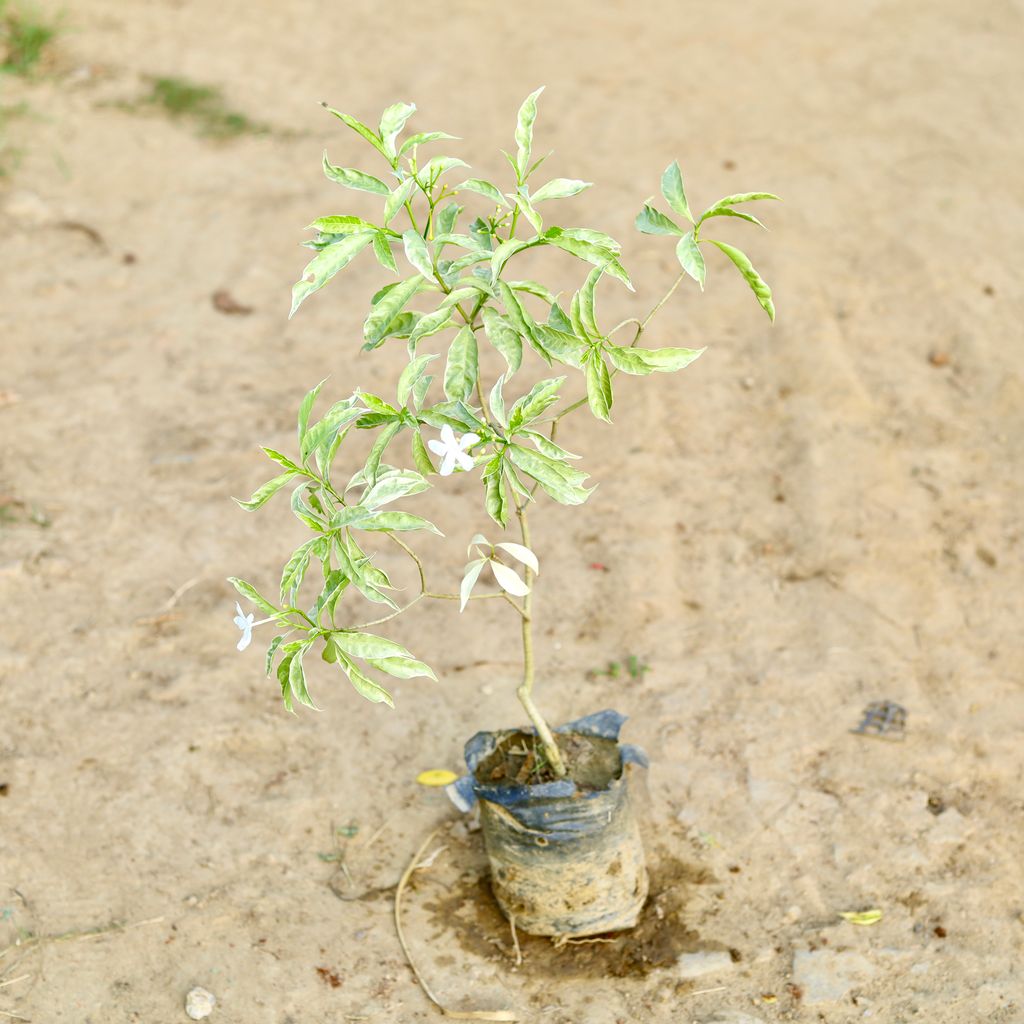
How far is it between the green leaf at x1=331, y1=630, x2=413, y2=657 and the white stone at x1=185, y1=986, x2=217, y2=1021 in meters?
0.75

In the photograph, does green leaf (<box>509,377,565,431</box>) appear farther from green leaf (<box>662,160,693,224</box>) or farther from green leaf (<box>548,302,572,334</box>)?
green leaf (<box>662,160,693,224</box>)

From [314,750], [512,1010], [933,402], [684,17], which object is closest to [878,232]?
[933,402]


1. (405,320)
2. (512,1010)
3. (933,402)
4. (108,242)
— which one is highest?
(405,320)

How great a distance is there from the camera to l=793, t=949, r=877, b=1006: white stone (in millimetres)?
2246

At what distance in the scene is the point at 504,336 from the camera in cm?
185

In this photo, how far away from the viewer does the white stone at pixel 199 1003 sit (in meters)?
2.18

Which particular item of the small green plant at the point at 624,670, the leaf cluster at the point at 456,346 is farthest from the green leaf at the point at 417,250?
the small green plant at the point at 624,670

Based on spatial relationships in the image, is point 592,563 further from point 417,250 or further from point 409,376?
point 417,250

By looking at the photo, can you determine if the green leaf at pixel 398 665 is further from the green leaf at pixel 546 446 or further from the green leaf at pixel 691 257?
the green leaf at pixel 691 257

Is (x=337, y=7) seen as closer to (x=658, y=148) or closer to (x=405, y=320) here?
(x=658, y=148)

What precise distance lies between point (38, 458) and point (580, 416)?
1509 millimetres

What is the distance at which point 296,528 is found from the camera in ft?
10.9

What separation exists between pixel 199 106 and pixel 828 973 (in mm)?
4186

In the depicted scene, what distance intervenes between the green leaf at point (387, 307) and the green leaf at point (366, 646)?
0.43 m
